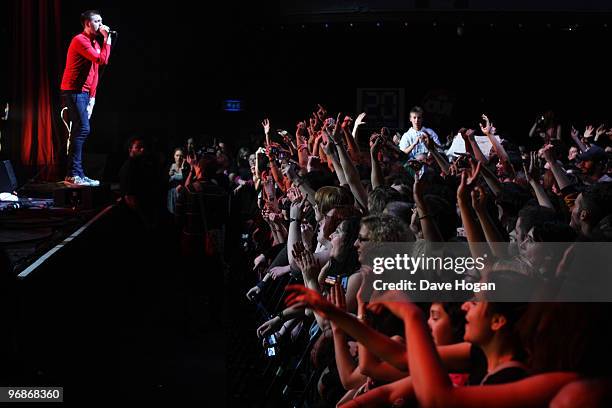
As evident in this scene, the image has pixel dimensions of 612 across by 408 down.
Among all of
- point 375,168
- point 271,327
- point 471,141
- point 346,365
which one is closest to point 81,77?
point 375,168

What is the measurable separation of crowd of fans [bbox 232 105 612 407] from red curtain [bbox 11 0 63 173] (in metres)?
4.69

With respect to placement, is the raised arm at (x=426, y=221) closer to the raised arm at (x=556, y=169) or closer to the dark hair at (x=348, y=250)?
the dark hair at (x=348, y=250)

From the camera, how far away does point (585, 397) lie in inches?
69.4

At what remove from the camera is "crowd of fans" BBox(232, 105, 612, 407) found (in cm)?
190

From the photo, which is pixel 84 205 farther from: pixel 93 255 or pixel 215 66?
pixel 215 66

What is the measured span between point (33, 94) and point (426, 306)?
8.69 m

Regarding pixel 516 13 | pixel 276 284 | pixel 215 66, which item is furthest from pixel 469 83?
pixel 276 284

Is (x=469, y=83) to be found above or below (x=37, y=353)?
above

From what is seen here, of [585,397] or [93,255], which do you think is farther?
[93,255]

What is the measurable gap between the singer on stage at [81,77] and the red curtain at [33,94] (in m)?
2.33

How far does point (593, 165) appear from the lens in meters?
6.60

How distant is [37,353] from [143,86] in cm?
968

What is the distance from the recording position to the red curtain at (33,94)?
10.1m

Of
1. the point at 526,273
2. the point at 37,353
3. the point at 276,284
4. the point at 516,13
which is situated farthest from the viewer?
the point at 516,13
